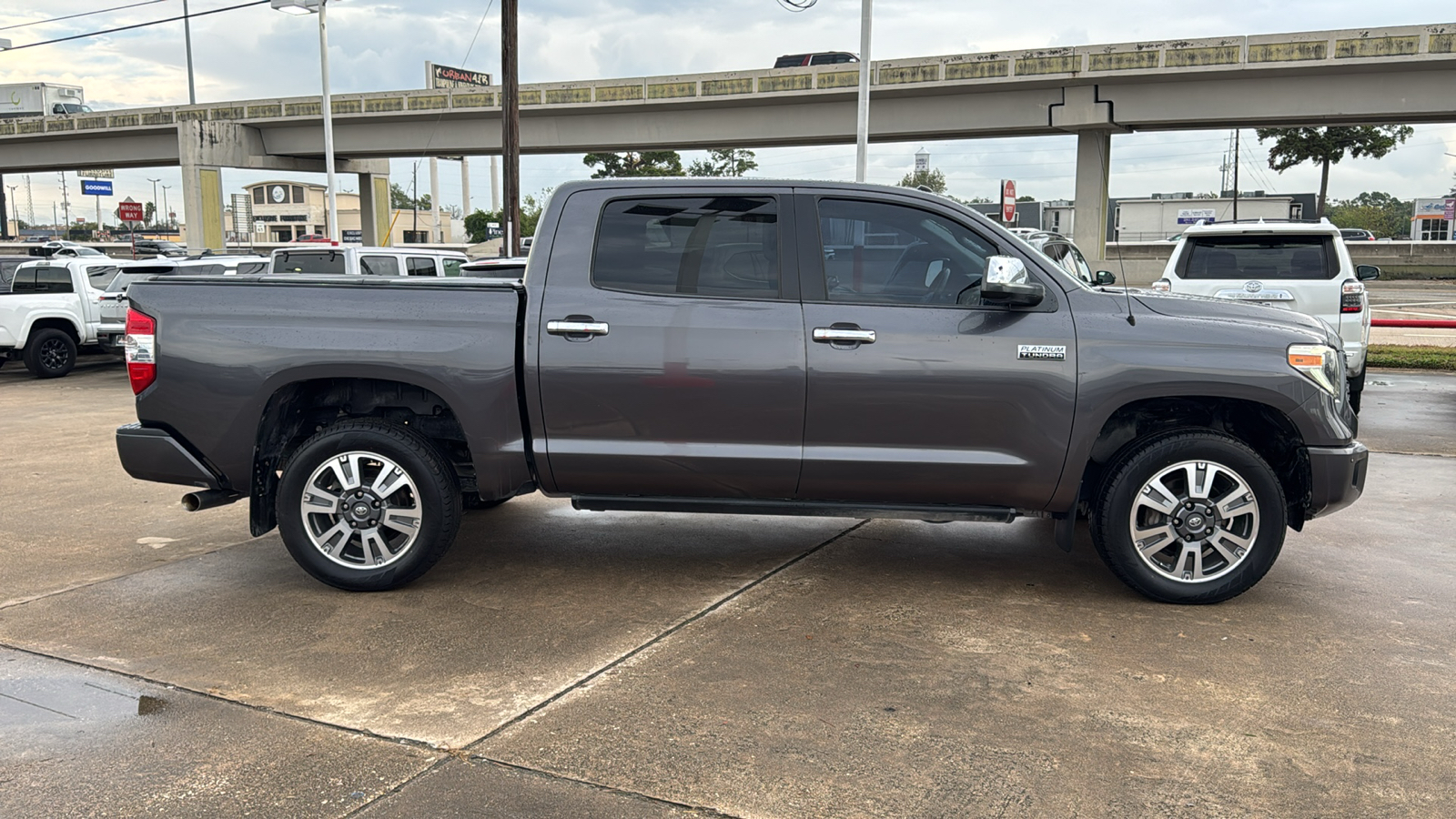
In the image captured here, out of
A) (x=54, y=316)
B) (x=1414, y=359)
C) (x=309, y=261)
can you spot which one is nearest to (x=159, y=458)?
(x=309, y=261)

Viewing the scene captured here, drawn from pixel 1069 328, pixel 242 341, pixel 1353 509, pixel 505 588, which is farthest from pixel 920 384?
pixel 1353 509

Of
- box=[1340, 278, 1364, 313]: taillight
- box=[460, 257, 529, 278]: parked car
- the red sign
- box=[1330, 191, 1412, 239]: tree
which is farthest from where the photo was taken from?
box=[1330, 191, 1412, 239]: tree

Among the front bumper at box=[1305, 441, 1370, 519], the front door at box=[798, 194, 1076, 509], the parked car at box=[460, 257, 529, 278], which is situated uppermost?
the parked car at box=[460, 257, 529, 278]

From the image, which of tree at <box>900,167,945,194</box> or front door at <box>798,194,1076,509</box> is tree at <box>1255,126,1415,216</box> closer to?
tree at <box>900,167,945,194</box>

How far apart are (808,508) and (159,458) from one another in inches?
123

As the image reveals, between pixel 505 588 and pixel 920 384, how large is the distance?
225 cm

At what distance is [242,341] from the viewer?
5312 millimetres

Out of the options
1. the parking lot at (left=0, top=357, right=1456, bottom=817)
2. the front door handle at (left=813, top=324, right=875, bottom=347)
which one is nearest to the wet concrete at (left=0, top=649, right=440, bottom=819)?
the parking lot at (left=0, top=357, right=1456, bottom=817)

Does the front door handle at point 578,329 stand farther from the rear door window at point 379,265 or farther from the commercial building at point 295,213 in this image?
the commercial building at point 295,213

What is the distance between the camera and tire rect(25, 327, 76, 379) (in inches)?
614

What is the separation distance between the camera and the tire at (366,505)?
5.32 m

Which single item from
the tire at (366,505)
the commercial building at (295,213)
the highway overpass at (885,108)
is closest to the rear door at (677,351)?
the tire at (366,505)

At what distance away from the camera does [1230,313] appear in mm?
5266

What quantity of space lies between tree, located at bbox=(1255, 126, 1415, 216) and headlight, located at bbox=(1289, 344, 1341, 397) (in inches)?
2052
